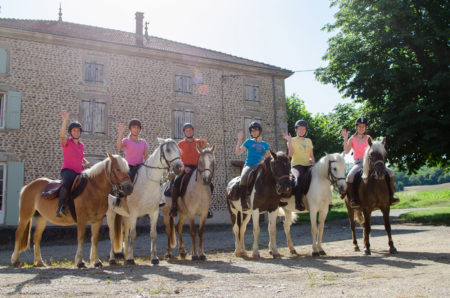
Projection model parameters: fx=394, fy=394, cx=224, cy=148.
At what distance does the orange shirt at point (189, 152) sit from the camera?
27.0 feet

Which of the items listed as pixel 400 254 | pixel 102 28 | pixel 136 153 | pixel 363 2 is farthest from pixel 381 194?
pixel 102 28

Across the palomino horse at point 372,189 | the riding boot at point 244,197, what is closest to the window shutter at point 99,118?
the riding boot at point 244,197

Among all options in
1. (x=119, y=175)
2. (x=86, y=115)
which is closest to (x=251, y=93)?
(x=86, y=115)

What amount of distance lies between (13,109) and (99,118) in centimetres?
366

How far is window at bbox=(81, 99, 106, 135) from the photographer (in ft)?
61.3

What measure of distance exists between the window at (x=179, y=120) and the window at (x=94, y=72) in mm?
4129

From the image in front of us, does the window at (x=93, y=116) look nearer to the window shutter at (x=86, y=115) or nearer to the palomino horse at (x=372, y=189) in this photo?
the window shutter at (x=86, y=115)

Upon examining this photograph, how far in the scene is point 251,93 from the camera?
76.5ft

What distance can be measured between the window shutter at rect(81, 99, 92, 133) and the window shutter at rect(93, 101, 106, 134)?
229 mm

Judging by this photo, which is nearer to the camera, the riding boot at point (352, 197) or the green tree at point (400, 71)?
the riding boot at point (352, 197)

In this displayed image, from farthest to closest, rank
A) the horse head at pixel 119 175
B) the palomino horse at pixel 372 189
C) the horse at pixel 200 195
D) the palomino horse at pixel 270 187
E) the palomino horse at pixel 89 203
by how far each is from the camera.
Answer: the palomino horse at pixel 372 189
the horse at pixel 200 195
the palomino horse at pixel 270 187
the palomino horse at pixel 89 203
the horse head at pixel 119 175

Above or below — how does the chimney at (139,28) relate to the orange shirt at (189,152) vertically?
above

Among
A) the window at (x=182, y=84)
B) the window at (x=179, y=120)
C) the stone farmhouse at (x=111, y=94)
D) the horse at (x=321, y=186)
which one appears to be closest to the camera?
the horse at (x=321, y=186)

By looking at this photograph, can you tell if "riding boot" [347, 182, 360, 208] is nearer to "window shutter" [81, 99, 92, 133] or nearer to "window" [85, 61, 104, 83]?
"window shutter" [81, 99, 92, 133]
